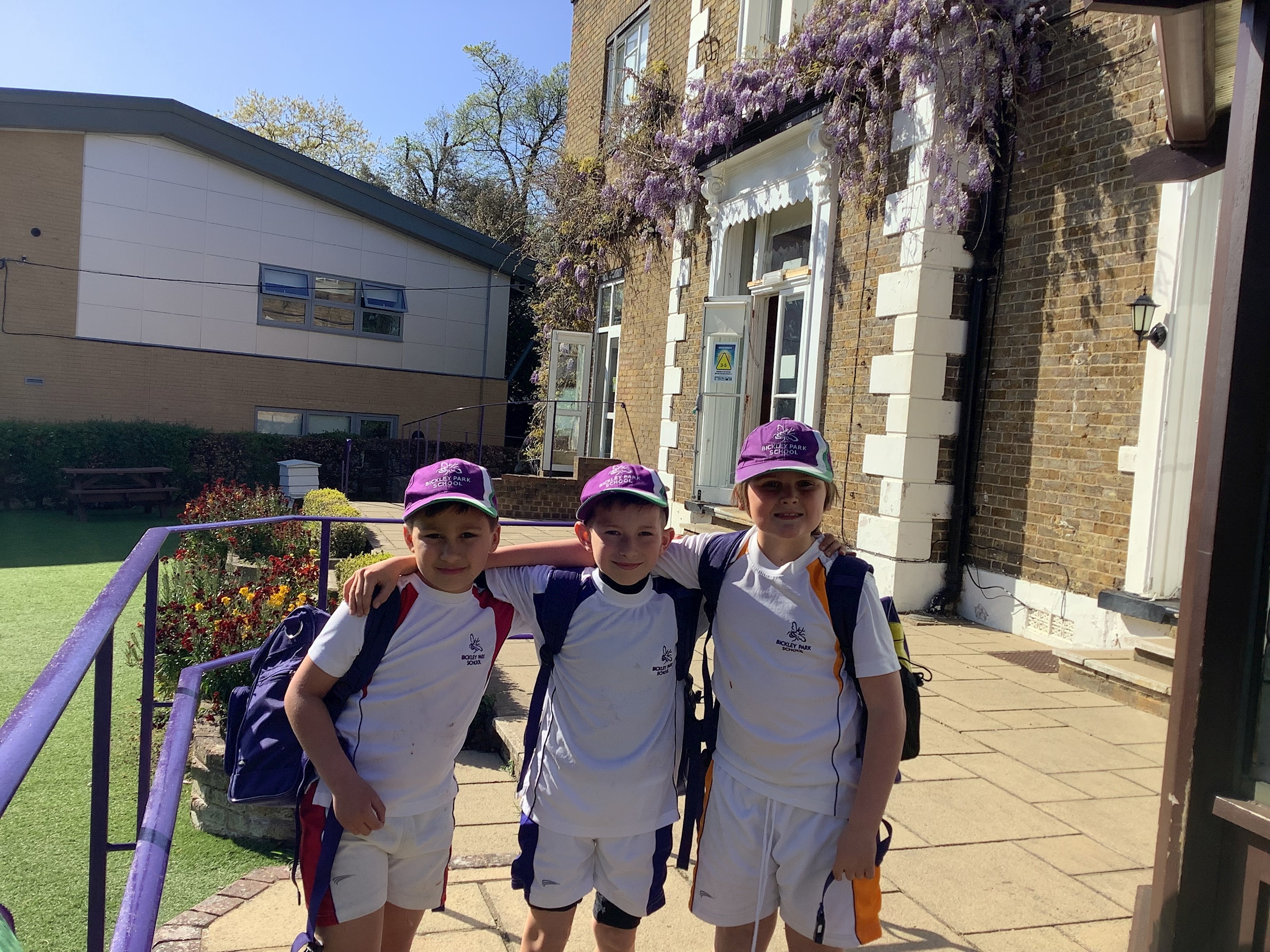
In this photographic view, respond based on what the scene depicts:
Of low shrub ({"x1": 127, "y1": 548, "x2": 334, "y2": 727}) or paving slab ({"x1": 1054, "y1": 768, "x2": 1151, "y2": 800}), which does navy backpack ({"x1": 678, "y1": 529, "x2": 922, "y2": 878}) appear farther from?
low shrub ({"x1": 127, "y1": 548, "x2": 334, "y2": 727})

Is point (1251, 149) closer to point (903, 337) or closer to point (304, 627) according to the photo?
point (304, 627)

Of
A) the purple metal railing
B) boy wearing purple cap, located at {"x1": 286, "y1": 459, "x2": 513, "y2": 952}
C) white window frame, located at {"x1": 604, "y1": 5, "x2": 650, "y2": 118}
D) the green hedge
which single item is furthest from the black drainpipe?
the green hedge

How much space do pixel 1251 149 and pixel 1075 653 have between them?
4.48 meters

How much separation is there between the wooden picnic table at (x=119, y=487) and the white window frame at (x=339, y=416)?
2514 millimetres

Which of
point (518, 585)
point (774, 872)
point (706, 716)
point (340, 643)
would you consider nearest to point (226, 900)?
point (340, 643)

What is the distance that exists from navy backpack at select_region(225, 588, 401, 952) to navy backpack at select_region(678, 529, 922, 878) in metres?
0.78

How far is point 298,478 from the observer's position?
16.3 m

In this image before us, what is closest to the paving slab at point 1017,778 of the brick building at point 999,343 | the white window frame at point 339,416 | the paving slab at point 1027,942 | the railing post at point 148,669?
the paving slab at point 1027,942

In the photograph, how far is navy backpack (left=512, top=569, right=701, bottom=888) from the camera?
226cm

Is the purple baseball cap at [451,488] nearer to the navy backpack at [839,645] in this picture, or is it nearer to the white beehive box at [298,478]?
the navy backpack at [839,645]

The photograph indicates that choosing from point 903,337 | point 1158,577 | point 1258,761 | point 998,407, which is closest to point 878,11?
point 903,337

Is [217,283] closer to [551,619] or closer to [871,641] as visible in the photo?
[551,619]

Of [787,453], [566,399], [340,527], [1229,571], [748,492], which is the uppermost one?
[566,399]

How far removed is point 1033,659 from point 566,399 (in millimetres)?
10527
